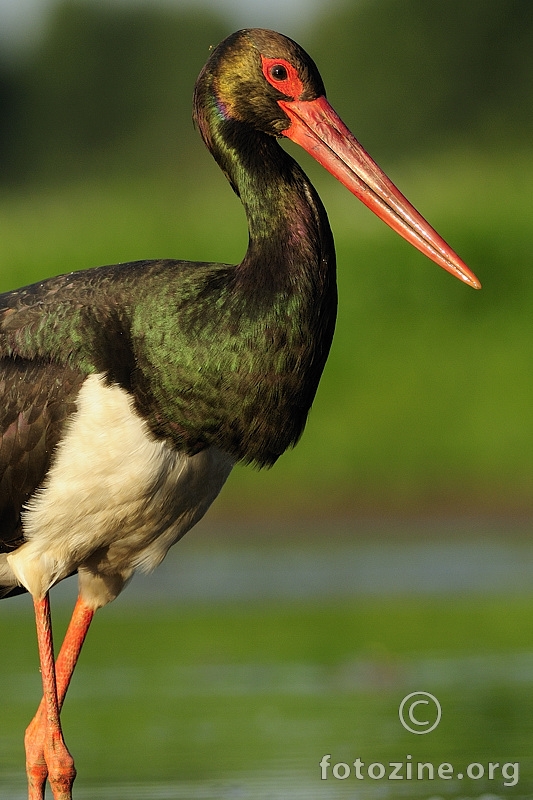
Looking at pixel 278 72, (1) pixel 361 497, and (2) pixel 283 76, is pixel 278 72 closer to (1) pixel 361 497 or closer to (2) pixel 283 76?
(2) pixel 283 76

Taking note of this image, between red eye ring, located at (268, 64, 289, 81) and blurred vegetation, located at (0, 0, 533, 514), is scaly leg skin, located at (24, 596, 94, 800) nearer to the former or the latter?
red eye ring, located at (268, 64, 289, 81)

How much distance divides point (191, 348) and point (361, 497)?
7279 mm

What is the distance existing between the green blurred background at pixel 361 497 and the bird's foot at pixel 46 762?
372mm

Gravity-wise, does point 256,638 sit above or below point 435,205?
below

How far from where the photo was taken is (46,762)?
251 inches

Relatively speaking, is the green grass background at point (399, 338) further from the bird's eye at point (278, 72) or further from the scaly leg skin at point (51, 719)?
the bird's eye at point (278, 72)

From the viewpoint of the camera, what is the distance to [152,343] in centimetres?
591

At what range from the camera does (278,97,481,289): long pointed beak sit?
599 cm

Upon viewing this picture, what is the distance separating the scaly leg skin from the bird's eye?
1.79 metres

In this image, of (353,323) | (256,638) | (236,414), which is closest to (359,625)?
(256,638)

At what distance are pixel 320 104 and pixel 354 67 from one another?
2542 centimetres

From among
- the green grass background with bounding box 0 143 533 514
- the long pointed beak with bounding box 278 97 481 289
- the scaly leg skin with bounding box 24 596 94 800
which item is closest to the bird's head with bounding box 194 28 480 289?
the long pointed beak with bounding box 278 97 481 289

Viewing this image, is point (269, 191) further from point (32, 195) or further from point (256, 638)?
point (32, 195)

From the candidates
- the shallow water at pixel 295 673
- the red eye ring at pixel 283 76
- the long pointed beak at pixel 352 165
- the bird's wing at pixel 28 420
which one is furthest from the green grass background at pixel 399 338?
the red eye ring at pixel 283 76
